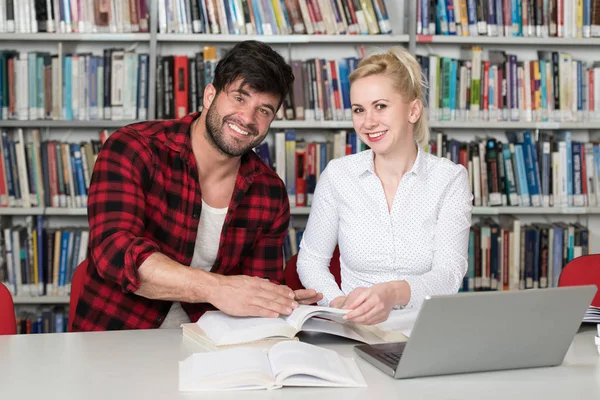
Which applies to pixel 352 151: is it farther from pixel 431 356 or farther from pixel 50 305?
pixel 431 356

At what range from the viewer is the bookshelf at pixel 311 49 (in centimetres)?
325

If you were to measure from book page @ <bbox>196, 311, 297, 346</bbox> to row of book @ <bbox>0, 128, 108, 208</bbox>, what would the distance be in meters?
1.85

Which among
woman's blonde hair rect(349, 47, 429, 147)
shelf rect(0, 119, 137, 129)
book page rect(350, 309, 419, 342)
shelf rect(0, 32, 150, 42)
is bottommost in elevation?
book page rect(350, 309, 419, 342)

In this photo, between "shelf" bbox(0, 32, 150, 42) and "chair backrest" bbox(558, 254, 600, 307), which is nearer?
"chair backrest" bbox(558, 254, 600, 307)

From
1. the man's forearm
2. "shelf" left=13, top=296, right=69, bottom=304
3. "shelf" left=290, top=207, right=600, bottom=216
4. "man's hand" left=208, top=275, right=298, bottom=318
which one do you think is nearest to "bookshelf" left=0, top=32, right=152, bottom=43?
"shelf" left=13, top=296, right=69, bottom=304

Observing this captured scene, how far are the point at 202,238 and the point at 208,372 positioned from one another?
2.66ft

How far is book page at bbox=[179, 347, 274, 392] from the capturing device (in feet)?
4.18

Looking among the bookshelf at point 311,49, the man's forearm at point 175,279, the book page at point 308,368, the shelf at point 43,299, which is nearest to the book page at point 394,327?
the book page at point 308,368

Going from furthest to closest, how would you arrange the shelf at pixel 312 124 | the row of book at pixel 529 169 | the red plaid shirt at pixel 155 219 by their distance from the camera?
1. the row of book at pixel 529 169
2. the shelf at pixel 312 124
3. the red plaid shirt at pixel 155 219

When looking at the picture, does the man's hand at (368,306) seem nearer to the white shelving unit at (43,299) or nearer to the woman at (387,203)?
the woman at (387,203)

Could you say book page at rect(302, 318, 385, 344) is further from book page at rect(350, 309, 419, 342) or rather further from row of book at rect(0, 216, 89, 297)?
row of book at rect(0, 216, 89, 297)

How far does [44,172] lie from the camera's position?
328cm

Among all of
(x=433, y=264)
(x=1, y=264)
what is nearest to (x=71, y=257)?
(x=1, y=264)

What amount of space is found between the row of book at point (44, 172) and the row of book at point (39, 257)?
0.40ft
